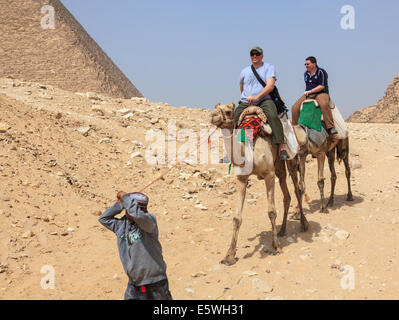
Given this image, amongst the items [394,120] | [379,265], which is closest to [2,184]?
[379,265]

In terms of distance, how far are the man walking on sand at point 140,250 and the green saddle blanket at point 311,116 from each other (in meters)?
4.55

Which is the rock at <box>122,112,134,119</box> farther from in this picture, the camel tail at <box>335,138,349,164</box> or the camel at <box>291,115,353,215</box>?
the camel tail at <box>335,138,349,164</box>

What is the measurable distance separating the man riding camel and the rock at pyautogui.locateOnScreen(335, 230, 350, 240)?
154cm

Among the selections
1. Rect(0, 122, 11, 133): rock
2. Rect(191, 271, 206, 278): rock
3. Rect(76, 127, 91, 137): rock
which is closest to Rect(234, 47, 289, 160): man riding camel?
Rect(191, 271, 206, 278): rock

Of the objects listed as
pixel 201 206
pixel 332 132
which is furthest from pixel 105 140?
pixel 332 132

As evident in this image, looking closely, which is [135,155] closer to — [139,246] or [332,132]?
[332,132]

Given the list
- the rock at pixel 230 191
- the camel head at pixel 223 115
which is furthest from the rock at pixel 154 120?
the camel head at pixel 223 115

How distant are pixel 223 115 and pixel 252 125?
1.74 ft

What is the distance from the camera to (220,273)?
5.59 metres

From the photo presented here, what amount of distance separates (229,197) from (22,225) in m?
4.19

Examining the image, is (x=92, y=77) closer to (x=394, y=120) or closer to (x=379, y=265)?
(x=394, y=120)

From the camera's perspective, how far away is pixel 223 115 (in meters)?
5.46

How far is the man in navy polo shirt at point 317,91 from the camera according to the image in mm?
7898

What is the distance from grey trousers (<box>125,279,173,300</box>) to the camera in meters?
3.96
